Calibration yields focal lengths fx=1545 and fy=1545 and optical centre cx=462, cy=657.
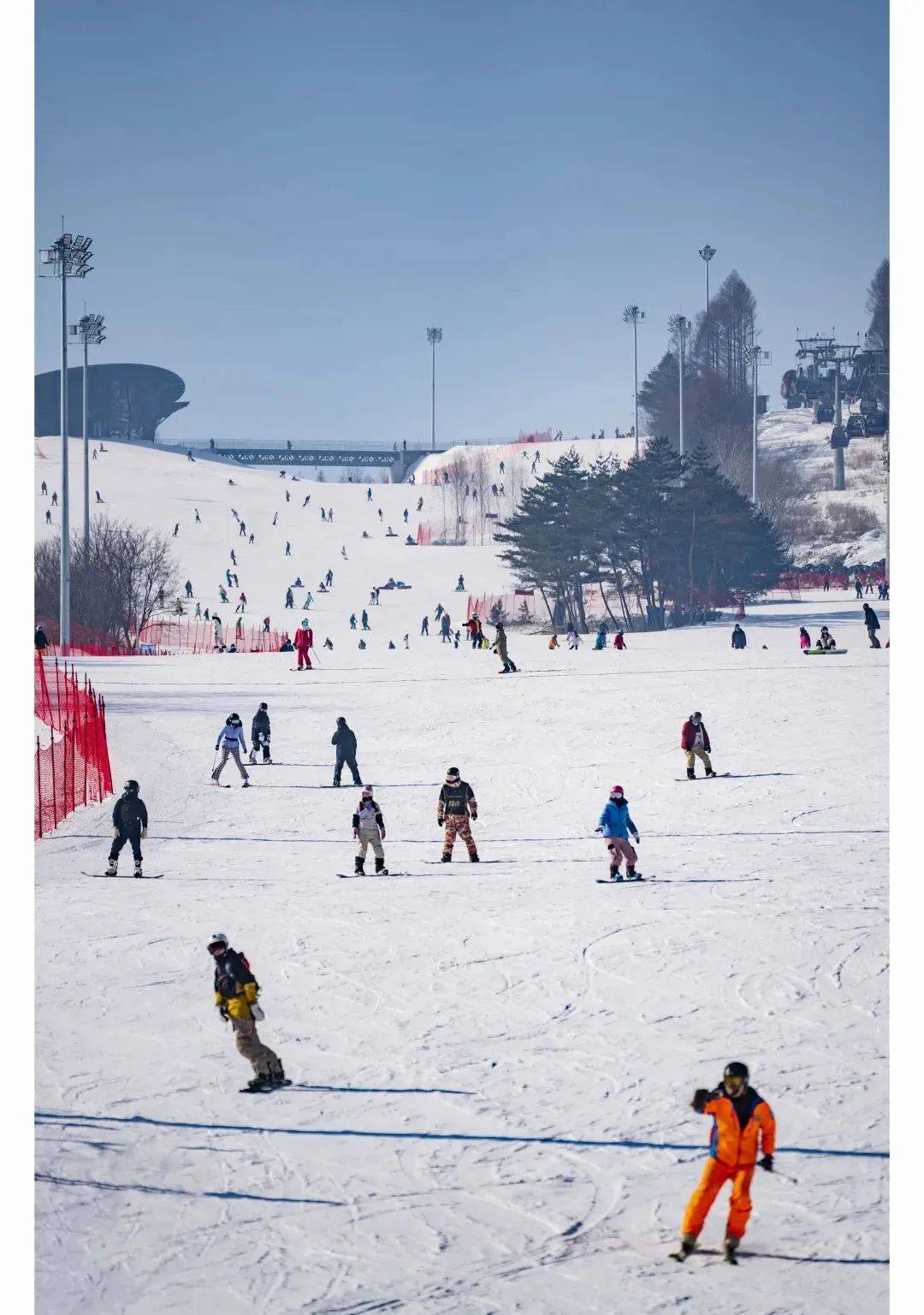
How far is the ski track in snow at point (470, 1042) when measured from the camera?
775cm

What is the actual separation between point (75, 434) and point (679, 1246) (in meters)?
108

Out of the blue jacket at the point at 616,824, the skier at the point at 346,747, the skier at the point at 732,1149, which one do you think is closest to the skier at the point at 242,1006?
the skier at the point at 732,1149

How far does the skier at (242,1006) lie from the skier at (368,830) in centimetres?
544

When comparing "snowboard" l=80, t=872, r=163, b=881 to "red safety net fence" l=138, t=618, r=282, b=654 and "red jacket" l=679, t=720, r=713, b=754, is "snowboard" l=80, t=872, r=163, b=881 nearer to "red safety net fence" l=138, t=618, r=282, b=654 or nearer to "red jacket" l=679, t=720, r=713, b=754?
"red jacket" l=679, t=720, r=713, b=754

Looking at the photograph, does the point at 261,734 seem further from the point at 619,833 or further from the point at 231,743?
the point at 619,833

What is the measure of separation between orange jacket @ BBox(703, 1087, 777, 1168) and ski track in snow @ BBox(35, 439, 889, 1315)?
24.0 inches

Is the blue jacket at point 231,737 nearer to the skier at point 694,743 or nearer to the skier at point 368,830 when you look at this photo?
the skier at point 368,830

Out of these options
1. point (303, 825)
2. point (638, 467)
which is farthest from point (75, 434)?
point (303, 825)

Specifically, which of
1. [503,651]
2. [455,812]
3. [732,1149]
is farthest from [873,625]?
[732,1149]

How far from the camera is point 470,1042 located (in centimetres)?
1056

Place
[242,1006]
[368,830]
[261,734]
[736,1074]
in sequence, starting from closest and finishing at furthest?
[736,1074]
[242,1006]
[368,830]
[261,734]

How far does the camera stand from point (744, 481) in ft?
250

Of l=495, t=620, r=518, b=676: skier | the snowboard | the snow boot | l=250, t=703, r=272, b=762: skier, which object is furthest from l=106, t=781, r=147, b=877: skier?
l=495, t=620, r=518, b=676: skier

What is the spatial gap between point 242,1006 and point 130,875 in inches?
261
